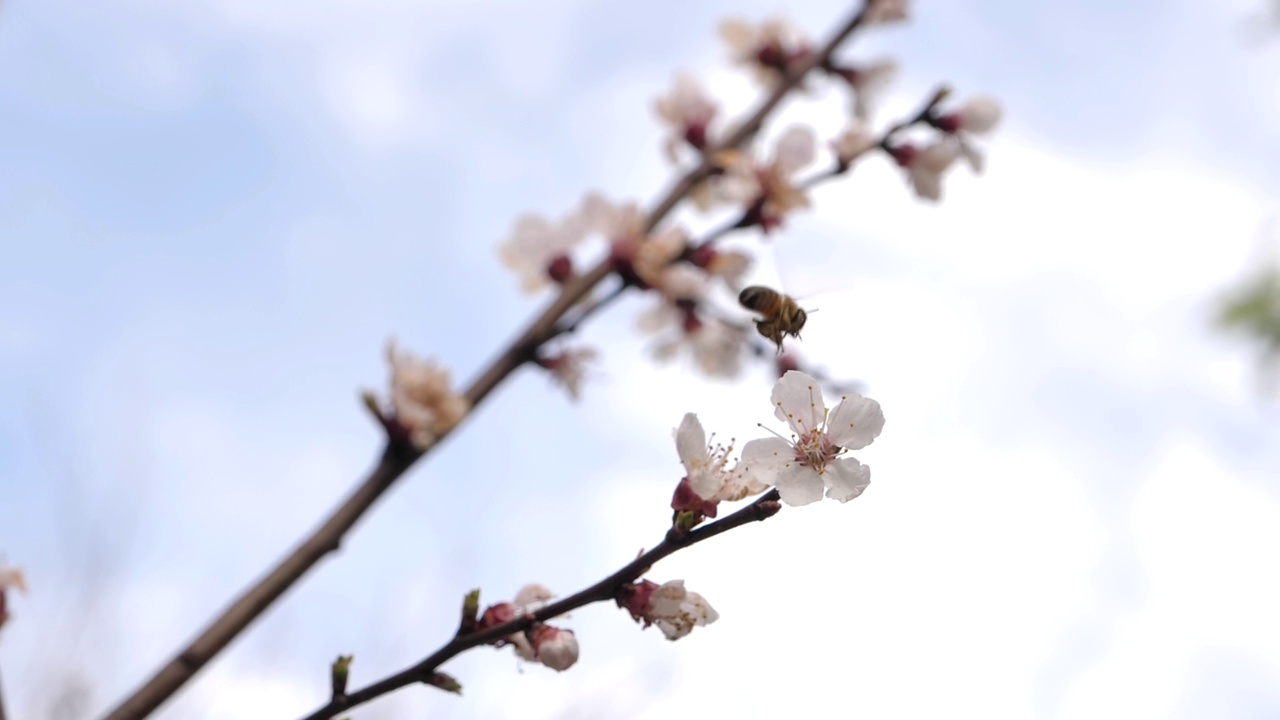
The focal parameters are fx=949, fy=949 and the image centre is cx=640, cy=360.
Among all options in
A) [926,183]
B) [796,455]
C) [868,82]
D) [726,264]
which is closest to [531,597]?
[796,455]

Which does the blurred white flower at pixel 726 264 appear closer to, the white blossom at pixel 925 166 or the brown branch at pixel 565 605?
the white blossom at pixel 925 166

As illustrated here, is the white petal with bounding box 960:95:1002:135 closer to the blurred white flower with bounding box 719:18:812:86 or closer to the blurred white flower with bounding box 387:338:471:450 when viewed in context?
the blurred white flower with bounding box 719:18:812:86

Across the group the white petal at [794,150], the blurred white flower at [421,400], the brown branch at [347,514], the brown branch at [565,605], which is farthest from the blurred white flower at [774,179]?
the brown branch at [565,605]

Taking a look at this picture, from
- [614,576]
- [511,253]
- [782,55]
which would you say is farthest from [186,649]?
[782,55]

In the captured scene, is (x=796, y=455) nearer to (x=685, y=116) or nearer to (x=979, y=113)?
(x=979, y=113)

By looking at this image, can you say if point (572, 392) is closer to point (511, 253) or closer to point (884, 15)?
point (511, 253)

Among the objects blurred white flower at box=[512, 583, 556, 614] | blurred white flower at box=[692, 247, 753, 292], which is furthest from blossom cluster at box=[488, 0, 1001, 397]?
blurred white flower at box=[512, 583, 556, 614]
